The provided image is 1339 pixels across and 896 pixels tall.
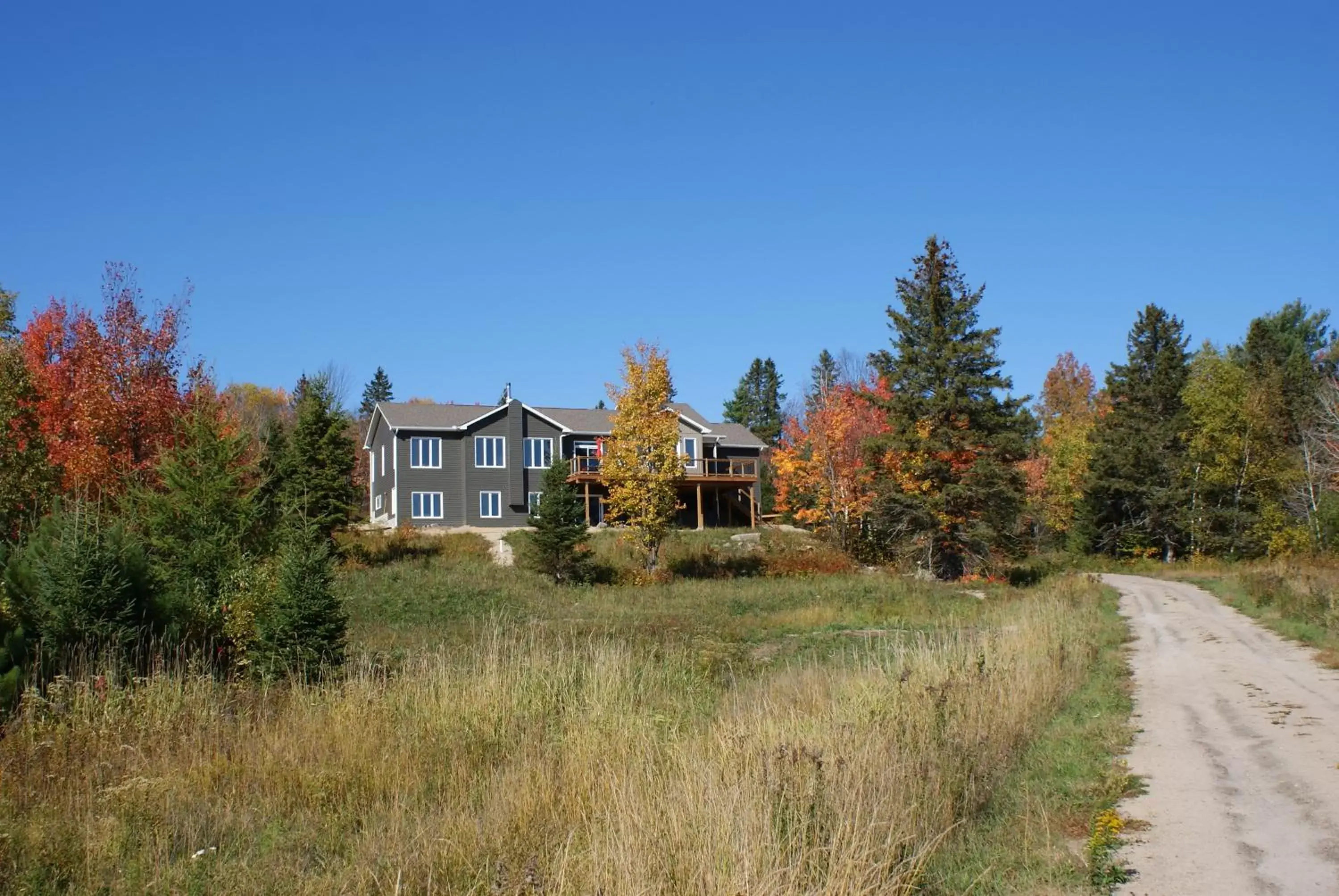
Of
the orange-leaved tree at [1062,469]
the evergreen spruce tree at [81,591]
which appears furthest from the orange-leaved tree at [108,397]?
the orange-leaved tree at [1062,469]

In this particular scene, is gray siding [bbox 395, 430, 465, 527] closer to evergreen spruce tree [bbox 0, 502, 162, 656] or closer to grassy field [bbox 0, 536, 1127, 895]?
grassy field [bbox 0, 536, 1127, 895]

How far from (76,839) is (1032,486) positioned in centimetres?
5831

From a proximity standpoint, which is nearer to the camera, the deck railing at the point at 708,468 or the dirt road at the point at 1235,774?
the dirt road at the point at 1235,774

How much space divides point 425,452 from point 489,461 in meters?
3.02

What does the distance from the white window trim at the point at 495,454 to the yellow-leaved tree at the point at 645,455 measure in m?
9.99

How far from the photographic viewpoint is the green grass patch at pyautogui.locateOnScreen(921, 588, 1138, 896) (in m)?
6.09

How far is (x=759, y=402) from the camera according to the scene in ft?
306

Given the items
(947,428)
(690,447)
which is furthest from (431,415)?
A: (947,428)

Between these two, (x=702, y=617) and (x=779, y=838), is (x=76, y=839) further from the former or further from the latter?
(x=702, y=617)

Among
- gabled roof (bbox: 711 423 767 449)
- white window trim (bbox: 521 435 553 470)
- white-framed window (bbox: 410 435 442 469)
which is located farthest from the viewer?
gabled roof (bbox: 711 423 767 449)

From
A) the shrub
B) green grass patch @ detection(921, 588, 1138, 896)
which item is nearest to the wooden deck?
the shrub

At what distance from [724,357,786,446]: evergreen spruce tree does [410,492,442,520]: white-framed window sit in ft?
140

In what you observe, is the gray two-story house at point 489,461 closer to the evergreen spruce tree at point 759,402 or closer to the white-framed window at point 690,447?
the white-framed window at point 690,447

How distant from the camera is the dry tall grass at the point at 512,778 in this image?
18.9ft
